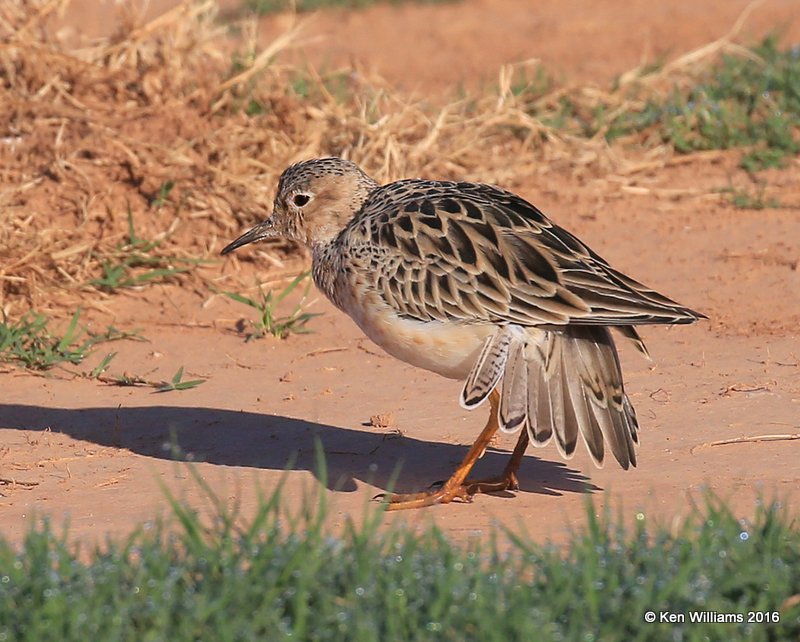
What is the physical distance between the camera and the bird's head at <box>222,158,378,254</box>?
6.57 metres

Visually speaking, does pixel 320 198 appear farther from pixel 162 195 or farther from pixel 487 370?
pixel 162 195

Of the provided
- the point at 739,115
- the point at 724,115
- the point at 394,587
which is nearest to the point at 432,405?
the point at 394,587

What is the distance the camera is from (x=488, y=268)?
5793mm

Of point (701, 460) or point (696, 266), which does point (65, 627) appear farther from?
point (696, 266)

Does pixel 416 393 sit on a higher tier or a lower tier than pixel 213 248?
lower

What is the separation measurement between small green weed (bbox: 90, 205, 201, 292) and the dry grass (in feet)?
0.24

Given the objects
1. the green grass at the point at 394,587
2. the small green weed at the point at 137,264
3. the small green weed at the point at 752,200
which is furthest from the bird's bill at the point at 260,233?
the small green weed at the point at 752,200

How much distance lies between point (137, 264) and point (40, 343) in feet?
3.79

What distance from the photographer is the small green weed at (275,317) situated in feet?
26.3

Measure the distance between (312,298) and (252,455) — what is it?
2287 millimetres

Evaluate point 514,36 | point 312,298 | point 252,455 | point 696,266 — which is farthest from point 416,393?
point 514,36

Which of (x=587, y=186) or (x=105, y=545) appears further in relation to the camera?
(x=587, y=186)

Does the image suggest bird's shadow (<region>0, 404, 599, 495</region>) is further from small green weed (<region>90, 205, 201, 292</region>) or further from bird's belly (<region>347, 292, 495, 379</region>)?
small green weed (<region>90, 205, 201, 292</region>)

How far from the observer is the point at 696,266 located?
8.62 metres
